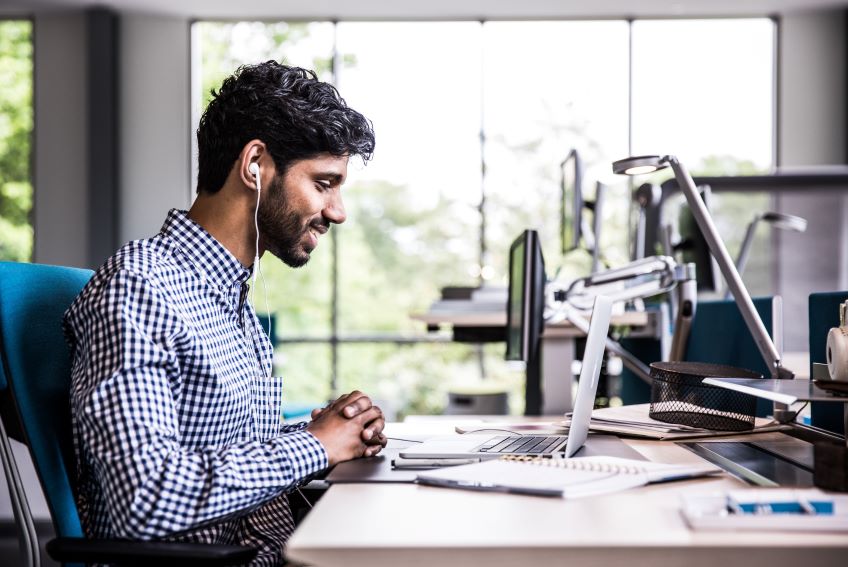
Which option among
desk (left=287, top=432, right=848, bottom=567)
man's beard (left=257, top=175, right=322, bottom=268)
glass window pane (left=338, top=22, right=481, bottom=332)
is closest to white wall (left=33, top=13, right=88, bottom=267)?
glass window pane (left=338, top=22, right=481, bottom=332)

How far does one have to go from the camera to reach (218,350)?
3.73ft

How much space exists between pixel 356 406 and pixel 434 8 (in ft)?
16.1

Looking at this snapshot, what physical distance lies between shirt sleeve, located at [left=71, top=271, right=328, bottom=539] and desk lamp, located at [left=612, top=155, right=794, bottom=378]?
2.89ft

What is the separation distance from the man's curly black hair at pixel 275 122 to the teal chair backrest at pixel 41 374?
312mm

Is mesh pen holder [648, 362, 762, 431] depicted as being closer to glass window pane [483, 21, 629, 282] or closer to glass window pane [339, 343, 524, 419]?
glass window pane [483, 21, 629, 282]

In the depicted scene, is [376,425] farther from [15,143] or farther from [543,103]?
[15,143]

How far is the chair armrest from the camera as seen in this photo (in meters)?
0.82

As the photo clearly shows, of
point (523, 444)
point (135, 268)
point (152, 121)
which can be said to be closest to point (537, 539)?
point (523, 444)

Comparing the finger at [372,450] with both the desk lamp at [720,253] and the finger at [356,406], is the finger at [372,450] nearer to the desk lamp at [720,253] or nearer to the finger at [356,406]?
the finger at [356,406]

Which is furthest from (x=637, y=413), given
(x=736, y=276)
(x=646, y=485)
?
(x=646, y=485)

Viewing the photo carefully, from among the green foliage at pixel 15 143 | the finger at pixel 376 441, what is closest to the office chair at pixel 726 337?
the finger at pixel 376 441

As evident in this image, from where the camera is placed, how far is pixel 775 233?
526 centimetres

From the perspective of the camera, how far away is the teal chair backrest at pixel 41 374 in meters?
1.03

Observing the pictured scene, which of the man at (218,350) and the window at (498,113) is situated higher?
the window at (498,113)
